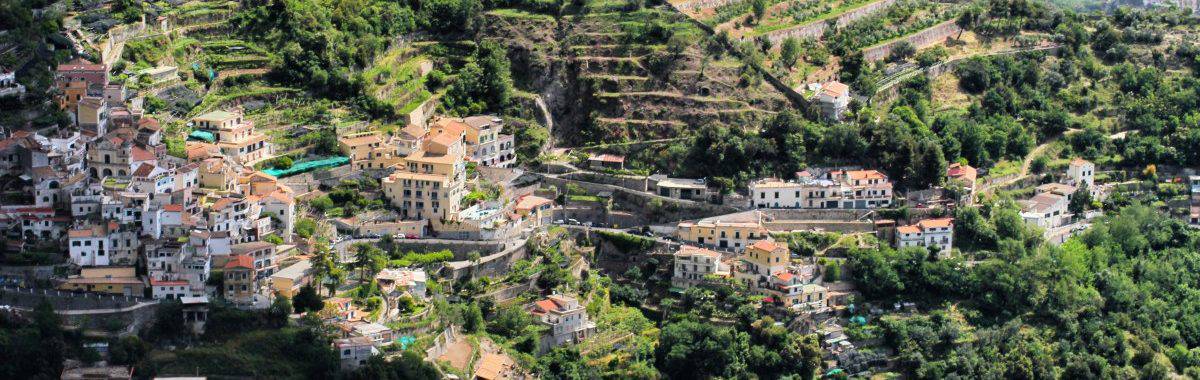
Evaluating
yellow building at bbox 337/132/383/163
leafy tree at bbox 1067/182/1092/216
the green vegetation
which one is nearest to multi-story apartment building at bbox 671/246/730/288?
the green vegetation

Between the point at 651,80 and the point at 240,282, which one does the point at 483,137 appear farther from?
the point at 240,282

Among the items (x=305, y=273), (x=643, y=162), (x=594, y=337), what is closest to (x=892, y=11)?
(x=643, y=162)

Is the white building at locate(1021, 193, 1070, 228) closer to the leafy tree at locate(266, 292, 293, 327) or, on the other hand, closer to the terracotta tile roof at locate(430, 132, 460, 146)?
the terracotta tile roof at locate(430, 132, 460, 146)

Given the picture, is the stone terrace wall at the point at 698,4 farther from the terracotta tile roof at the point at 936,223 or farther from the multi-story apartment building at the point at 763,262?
the multi-story apartment building at the point at 763,262

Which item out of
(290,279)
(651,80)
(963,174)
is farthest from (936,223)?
(290,279)

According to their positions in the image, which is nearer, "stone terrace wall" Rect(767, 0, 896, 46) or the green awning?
the green awning

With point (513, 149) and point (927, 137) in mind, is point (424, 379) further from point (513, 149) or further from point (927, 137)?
point (927, 137)
